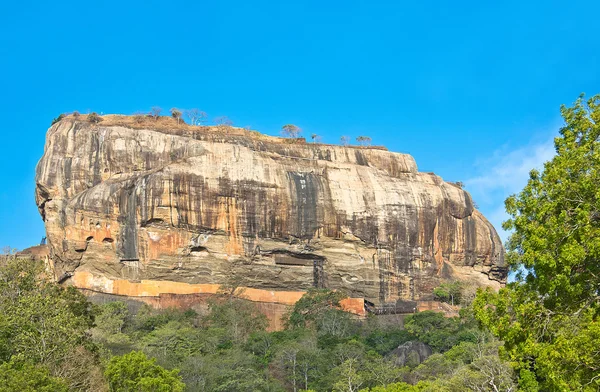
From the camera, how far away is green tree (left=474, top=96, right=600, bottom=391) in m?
12.1

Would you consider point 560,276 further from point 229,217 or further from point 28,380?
point 229,217

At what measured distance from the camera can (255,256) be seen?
50844mm

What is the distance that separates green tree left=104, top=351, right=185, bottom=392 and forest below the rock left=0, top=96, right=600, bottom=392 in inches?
1.7

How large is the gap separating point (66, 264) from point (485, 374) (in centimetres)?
3179

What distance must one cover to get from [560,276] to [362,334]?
34107mm

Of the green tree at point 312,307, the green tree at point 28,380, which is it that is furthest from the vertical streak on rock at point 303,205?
the green tree at point 28,380

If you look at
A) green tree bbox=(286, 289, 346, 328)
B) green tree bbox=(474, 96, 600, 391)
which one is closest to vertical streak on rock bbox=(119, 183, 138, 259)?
green tree bbox=(286, 289, 346, 328)

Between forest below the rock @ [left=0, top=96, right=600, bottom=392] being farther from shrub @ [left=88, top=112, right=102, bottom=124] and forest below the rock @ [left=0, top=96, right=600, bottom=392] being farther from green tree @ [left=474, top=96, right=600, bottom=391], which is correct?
shrub @ [left=88, top=112, right=102, bottom=124]

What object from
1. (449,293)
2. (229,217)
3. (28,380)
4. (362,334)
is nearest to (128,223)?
(229,217)

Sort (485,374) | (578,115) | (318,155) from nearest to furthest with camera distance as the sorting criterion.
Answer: (578,115)
(485,374)
(318,155)

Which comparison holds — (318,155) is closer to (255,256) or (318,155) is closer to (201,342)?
(255,256)

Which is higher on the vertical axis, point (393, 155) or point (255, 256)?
point (393, 155)

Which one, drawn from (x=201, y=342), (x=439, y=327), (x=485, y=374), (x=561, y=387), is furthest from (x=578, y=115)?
(x=439, y=327)

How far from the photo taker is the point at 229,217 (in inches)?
1994
